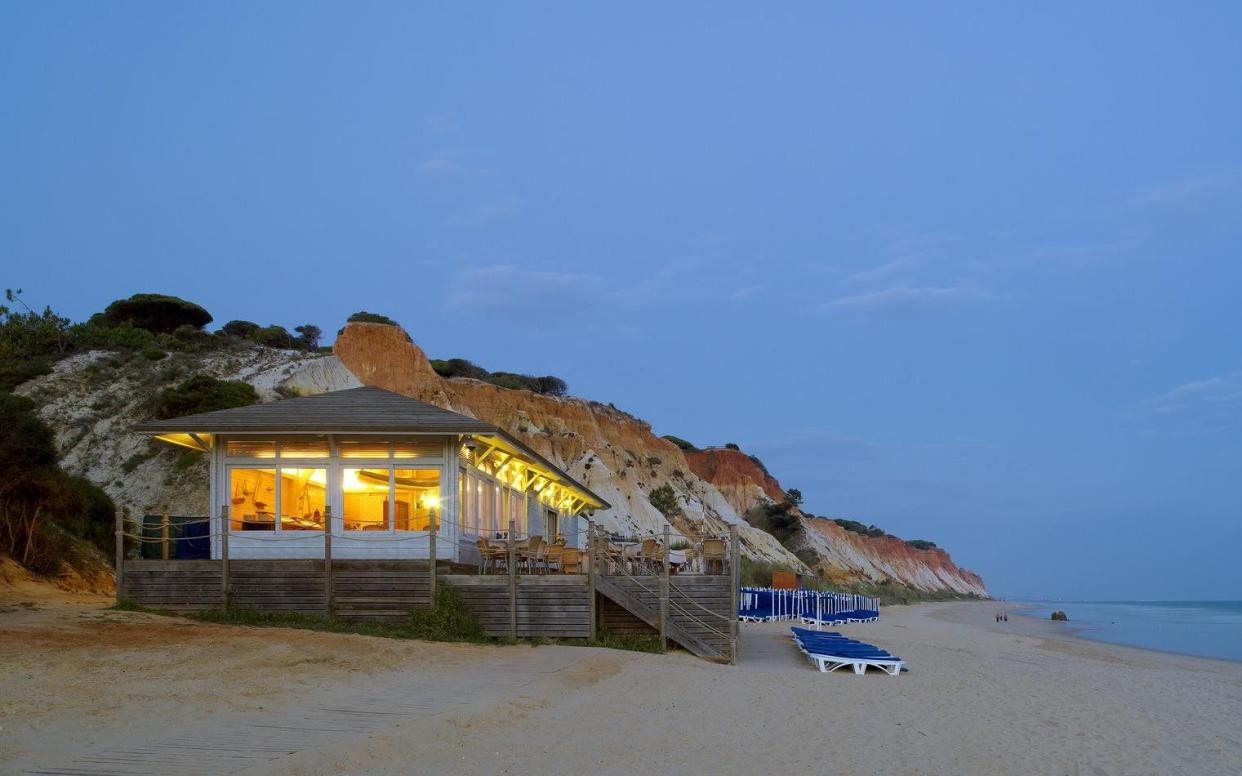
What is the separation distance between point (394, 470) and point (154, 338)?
3047 centimetres

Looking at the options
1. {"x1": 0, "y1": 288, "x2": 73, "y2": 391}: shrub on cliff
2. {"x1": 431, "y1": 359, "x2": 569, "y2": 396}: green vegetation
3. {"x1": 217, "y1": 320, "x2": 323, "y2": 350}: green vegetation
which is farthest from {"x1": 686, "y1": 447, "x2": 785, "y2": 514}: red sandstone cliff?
{"x1": 0, "y1": 288, "x2": 73, "y2": 391}: shrub on cliff

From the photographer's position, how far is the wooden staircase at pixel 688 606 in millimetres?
17250

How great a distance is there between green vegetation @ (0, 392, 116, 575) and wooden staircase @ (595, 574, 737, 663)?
11384 mm

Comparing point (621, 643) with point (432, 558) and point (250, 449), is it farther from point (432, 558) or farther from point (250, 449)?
point (250, 449)

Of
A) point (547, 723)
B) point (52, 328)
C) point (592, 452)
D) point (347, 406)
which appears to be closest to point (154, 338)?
point (52, 328)

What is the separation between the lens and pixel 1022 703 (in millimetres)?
13914

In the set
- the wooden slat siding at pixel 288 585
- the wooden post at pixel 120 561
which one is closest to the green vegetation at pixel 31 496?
the wooden post at pixel 120 561

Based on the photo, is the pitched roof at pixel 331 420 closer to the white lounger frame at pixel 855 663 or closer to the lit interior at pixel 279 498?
the lit interior at pixel 279 498

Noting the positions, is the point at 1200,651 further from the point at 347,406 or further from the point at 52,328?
the point at 52,328

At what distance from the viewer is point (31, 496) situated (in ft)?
68.7

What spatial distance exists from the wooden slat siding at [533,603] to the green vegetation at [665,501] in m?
38.3

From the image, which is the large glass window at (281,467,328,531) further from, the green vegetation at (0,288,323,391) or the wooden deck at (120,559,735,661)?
the green vegetation at (0,288,323,391)

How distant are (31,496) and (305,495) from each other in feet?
22.0

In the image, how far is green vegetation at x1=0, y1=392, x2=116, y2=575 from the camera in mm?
20109
